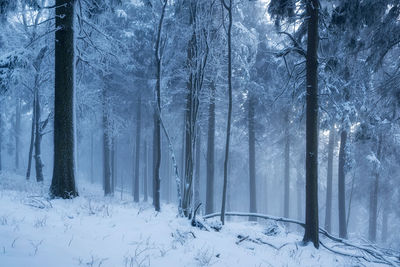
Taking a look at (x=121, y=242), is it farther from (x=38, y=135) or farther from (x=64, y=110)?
(x=38, y=135)

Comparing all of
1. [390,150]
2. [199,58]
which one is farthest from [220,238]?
[390,150]

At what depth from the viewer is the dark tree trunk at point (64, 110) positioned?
23.1 ft

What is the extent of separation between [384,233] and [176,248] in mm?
27820

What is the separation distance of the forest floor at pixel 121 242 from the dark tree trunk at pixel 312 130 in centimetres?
60

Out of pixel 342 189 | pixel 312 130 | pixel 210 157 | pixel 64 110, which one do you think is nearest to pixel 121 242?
pixel 64 110

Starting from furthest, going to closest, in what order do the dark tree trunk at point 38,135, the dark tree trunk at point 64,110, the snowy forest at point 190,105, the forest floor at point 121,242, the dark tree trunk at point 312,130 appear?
the dark tree trunk at point 38,135 < the dark tree trunk at point 312,130 < the dark tree trunk at point 64,110 < the snowy forest at point 190,105 < the forest floor at point 121,242

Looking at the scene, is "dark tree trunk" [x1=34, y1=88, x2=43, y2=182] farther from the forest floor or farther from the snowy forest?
the forest floor

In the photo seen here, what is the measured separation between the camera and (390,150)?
15539 mm

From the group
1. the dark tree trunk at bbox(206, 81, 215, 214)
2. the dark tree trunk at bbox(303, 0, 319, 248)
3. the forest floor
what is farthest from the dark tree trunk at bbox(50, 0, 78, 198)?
the dark tree trunk at bbox(206, 81, 215, 214)

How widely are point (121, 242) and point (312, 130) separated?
5.58 meters

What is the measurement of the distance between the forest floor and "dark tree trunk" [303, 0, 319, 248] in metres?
0.60

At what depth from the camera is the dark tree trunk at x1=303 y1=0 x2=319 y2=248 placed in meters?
7.39

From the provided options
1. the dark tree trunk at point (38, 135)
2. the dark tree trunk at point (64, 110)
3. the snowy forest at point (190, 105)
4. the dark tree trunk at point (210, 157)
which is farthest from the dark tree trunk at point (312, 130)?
the dark tree trunk at point (38, 135)

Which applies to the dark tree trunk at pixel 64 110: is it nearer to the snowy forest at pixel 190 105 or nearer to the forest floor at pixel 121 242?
the snowy forest at pixel 190 105
